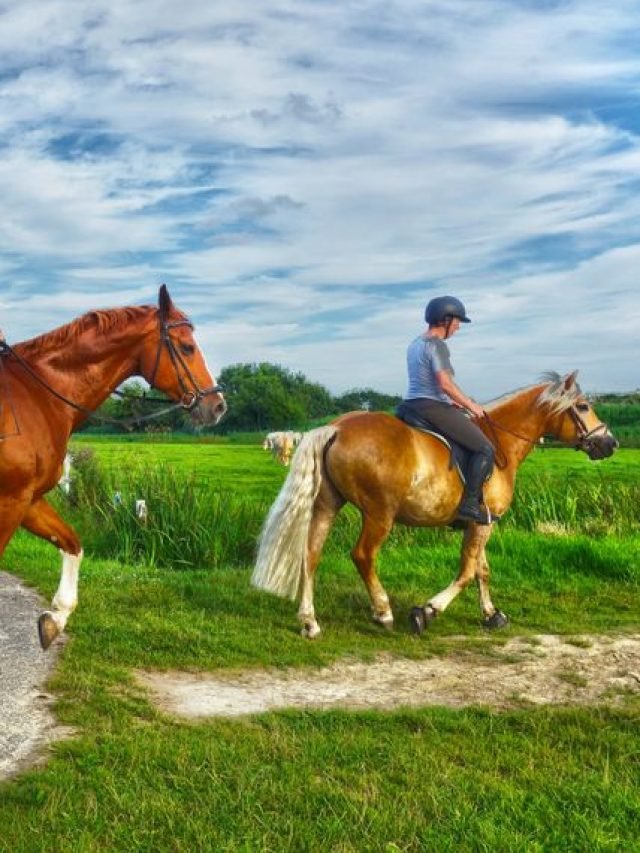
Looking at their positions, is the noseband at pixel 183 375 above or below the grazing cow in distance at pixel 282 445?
above

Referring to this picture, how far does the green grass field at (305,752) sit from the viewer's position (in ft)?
12.5

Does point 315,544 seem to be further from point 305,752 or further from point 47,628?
point 305,752

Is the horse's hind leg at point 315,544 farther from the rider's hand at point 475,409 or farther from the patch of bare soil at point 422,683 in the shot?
the rider's hand at point 475,409

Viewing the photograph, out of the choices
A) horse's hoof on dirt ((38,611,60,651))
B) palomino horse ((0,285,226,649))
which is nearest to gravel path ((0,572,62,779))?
horse's hoof on dirt ((38,611,60,651))

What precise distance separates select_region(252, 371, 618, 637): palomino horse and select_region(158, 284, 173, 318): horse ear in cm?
194

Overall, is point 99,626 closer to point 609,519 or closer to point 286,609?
point 286,609

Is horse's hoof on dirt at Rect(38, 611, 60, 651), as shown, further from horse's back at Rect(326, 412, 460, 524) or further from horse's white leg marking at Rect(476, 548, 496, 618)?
horse's white leg marking at Rect(476, 548, 496, 618)

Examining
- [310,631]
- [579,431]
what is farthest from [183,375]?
[579,431]


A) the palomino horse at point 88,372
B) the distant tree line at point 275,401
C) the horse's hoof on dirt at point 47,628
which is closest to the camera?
the palomino horse at point 88,372

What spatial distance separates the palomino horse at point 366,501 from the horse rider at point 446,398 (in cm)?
15

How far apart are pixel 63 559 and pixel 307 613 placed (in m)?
2.17

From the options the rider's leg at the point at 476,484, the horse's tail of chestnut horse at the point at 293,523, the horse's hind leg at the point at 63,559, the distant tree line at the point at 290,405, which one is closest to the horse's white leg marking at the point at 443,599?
the rider's leg at the point at 476,484

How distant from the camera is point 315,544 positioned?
738cm

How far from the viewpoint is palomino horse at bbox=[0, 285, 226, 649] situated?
5.61 metres
